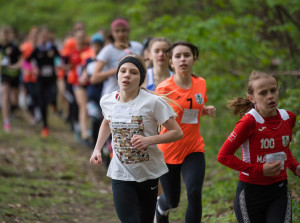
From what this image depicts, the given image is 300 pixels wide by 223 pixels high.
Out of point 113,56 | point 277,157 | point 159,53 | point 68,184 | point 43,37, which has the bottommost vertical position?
point 68,184

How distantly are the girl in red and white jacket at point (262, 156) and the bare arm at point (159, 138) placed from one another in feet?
1.60

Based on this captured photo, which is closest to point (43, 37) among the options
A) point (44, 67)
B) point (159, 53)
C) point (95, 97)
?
point (44, 67)

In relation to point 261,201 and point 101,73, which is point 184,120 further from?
point 101,73

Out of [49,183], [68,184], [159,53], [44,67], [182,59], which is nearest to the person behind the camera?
[182,59]

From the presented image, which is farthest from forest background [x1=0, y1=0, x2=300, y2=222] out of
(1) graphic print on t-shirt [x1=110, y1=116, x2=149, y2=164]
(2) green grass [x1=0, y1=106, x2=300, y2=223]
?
(1) graphic print on t-shirt [x1=110, y1=116, x2=149, y2=164]

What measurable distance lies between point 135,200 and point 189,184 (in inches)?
33.7

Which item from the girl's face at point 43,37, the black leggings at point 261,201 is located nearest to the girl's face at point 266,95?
the black leggings at point 261,201

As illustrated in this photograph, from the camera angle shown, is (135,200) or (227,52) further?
(227,52)

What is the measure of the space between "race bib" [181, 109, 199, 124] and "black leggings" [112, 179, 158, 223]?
98 cm

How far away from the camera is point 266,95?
12.0 ft

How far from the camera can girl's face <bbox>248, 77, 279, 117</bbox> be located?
3623 millimetres

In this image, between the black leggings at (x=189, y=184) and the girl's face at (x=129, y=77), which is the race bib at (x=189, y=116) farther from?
the girl's face at (x=129, y=77)

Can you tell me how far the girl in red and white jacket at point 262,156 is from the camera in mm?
3629

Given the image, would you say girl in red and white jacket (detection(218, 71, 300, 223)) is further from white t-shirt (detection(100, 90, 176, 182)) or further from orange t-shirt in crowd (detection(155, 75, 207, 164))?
orange t-shirt in crowd (detection(155, 75, 207, 164))
